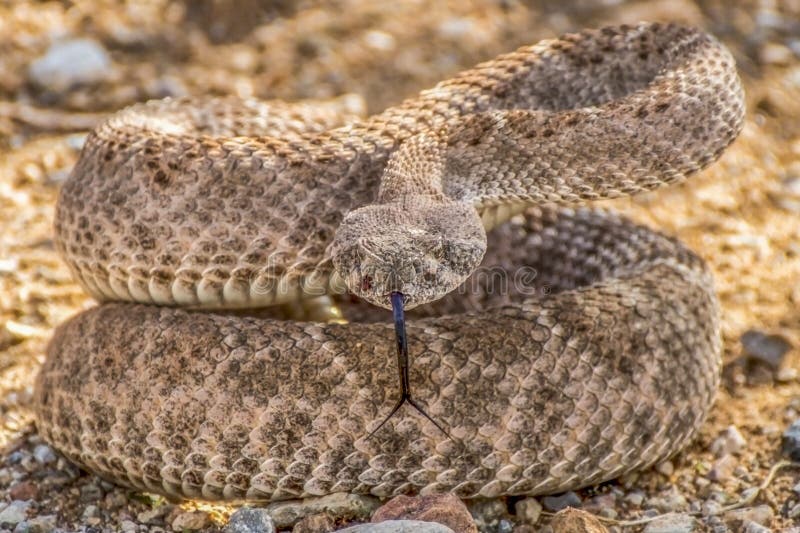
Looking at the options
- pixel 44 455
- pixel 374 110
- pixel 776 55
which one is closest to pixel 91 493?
pixel 44 455

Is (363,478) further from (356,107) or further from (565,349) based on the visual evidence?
(356,107)

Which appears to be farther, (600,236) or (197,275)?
(600,236)

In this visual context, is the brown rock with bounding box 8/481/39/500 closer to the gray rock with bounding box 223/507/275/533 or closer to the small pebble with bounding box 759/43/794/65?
the gray rock with bounding box 223/507/275/533

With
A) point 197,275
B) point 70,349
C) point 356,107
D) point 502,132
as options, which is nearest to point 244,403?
point 197,275

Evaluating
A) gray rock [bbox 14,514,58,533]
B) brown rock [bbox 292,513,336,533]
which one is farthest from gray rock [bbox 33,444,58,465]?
brown rock [bbox 292,513,336,533]

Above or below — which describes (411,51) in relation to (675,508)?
above

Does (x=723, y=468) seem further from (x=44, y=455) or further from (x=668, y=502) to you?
(x=44, y=455)
